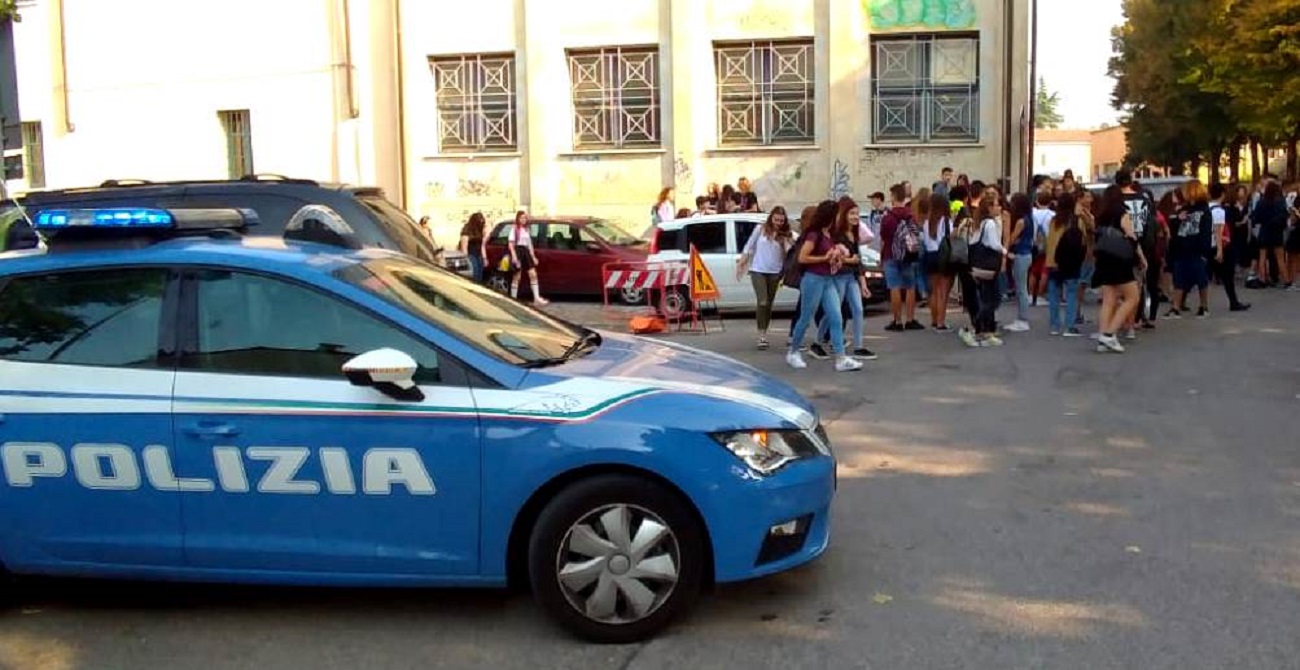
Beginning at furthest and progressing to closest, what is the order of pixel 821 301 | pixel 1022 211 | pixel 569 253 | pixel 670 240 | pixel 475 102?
1. pixel 475 102
2. pixel 569 253
3. pixel 670 240
4. pixel 1022 211
5. pixel 821 301

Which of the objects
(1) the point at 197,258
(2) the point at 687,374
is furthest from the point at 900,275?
(1) the point at 197,258

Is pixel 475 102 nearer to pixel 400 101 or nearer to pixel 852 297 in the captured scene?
pixel 400 101

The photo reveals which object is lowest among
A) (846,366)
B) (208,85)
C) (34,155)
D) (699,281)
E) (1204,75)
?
(846,366)

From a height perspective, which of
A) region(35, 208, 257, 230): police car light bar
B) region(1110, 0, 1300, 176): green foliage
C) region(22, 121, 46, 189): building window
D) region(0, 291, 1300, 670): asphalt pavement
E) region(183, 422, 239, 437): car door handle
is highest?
region(1110, 0, 1300, 176): green foliage

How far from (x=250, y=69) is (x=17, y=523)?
23.1 metres

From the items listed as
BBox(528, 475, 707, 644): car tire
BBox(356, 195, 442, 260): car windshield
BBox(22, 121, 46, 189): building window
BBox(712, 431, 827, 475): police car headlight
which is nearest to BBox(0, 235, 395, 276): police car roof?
BBox(528, 475, 707, 644): car tire

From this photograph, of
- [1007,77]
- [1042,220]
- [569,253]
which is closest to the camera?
[1042,220]

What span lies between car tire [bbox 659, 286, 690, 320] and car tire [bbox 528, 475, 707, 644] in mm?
10716

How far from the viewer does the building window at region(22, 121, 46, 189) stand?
2841 cm

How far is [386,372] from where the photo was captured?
13.9 feet

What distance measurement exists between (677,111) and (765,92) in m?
1.87

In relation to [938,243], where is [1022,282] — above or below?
below

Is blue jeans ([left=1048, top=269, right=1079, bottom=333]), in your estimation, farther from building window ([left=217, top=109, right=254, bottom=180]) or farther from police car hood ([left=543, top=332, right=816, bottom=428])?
building window ([left=217, top=109, right=254, bottom=180])

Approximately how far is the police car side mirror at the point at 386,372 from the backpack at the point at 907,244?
32.5 feet
